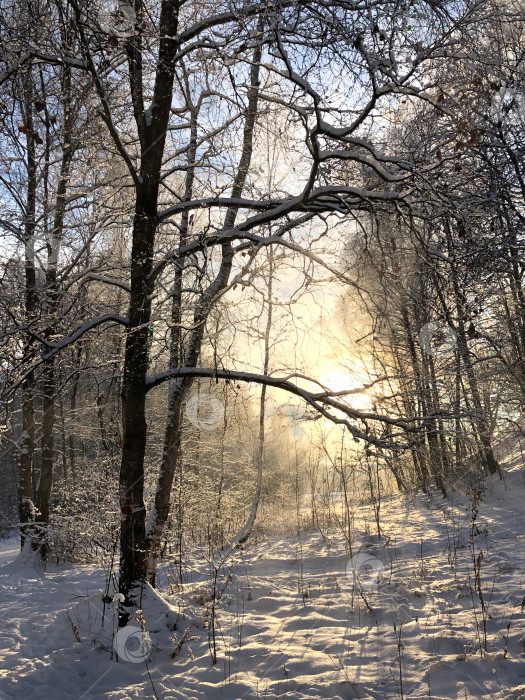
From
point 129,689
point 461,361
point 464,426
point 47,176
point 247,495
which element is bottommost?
point 129,689

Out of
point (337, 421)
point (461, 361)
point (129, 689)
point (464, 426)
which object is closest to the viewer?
point (129, 689)

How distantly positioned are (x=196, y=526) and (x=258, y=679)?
23.9ft

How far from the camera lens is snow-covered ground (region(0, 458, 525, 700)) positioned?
302 cm

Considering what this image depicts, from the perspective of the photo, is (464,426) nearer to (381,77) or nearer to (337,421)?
(337,421)

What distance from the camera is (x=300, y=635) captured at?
152 inches

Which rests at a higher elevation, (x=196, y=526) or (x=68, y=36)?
(x=68, y=36)

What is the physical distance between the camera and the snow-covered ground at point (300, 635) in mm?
3023

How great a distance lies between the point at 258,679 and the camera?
314 cm

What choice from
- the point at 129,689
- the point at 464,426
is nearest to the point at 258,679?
the point at 129,689

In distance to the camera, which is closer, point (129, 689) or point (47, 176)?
point (129, 689)

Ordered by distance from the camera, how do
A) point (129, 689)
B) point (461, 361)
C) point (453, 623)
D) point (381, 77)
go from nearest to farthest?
point (129, 689) < point (381, 77) < point (453, 623) < point (461, 361)

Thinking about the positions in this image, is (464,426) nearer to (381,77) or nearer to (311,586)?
(311,586)

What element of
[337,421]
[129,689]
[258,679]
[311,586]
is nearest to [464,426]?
[337,421]

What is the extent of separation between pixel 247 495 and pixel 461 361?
631 centimetres
